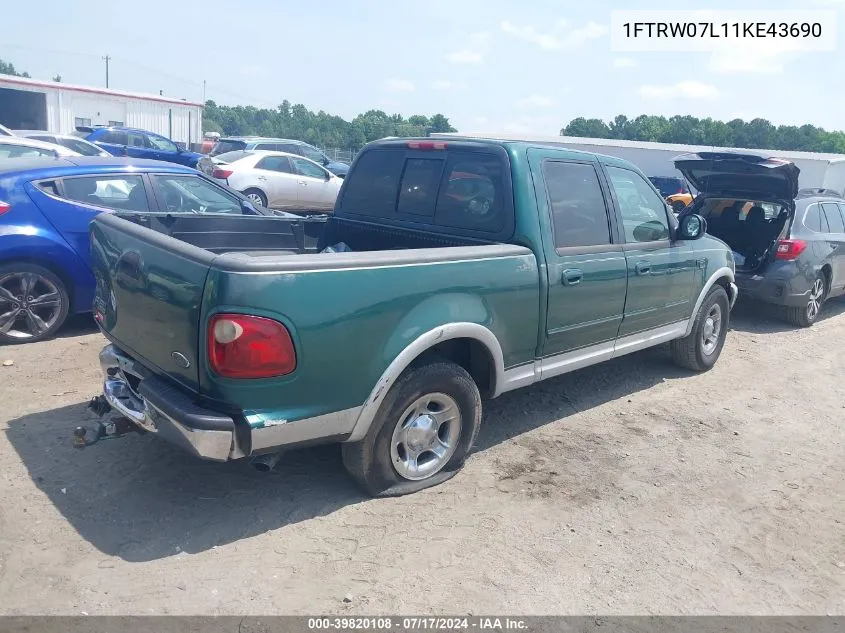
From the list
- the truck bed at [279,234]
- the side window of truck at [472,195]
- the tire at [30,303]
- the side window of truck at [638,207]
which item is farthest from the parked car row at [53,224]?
the side window of truck at [638,207]

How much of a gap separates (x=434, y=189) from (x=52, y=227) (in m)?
3.49

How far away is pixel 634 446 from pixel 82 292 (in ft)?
15.7

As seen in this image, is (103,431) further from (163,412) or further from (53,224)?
(53,224)

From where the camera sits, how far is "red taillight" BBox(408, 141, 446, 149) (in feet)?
15.8

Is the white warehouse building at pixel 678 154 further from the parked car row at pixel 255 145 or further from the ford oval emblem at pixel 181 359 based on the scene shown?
the ford oval emblem at pixel 181 359

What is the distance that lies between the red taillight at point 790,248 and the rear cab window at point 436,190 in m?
5.56

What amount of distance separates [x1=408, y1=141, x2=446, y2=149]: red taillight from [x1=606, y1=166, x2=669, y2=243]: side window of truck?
1.28 metres

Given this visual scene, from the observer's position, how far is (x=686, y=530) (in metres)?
3.90

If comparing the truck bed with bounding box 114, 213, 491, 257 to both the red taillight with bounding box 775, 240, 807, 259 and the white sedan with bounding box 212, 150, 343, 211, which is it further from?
the white sedan with bounding box 212, 150, 343, 211

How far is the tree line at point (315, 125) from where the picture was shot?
174 ft

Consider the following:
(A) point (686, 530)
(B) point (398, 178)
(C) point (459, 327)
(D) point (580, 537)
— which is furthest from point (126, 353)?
(A) point (686, 530)

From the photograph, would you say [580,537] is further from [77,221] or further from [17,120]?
[17,120]

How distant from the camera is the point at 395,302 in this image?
11.6 feet

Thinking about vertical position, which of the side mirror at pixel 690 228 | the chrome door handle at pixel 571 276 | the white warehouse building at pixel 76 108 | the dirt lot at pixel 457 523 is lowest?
the dirt lot at pixel 457 523
